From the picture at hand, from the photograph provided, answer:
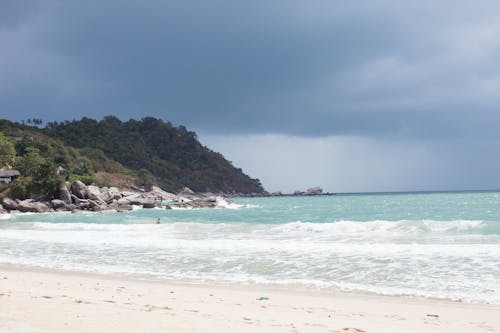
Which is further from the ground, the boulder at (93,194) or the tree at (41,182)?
the tree at (41,182)

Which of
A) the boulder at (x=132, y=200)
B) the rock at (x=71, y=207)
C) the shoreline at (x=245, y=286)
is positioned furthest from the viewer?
the boulder at (x=132, y=200)

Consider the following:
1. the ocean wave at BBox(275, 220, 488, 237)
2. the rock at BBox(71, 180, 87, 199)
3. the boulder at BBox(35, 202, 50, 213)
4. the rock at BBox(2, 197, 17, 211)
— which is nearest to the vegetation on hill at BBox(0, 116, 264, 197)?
the rock at BBox(71, 180, 87, 199)

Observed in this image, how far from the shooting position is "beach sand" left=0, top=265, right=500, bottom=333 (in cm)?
589

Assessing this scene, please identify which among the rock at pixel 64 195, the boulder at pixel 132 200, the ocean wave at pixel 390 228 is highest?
the rock at pixel 64 195

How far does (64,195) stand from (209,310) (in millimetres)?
59346

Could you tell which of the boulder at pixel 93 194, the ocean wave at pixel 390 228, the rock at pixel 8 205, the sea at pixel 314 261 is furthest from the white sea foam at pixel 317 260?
the boulder at pixel 93 194

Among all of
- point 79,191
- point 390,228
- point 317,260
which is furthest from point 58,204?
point 317,260

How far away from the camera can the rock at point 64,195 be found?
200 ft

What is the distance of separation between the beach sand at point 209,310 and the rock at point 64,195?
174 feet

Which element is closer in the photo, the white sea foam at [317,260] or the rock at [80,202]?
the white sea foam at [317,260]

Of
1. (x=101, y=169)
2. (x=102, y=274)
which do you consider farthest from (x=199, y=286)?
(x=101, y=169)

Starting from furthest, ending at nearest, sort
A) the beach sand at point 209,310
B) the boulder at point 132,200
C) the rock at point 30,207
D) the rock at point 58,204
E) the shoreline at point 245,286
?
the boulder at point 132,200 < the rock at point 58,204 < the rock at point 30,207 < the shoreline at point 245,286 < the beach sand at point 209,310

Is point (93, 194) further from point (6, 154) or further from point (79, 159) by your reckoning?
point (79, 159)

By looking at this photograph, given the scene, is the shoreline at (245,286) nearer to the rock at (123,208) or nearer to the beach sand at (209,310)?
the beach sand at (209,310)
